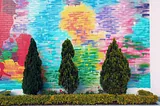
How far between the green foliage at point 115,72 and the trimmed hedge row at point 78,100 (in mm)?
298

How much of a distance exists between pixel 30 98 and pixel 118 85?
243cm

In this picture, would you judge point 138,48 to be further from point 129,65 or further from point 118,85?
point 118,85

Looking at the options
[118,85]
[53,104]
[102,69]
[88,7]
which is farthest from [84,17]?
[53,104]

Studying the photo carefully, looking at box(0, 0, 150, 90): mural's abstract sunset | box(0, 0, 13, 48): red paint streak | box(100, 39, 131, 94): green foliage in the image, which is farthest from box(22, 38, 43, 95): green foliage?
box(100, 39, 131, 94): green foliage

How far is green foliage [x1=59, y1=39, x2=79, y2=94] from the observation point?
7.16m

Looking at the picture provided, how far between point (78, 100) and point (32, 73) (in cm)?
161

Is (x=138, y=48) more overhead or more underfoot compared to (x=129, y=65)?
more overhead

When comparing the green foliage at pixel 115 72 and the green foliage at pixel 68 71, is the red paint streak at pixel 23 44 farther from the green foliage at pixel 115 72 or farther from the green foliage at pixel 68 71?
the green foliage at pixel 115 72

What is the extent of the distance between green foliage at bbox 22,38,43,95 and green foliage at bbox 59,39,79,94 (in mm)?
681

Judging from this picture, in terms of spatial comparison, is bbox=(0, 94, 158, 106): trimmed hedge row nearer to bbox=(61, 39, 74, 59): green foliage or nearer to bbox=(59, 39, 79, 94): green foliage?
bbox=(59, 39, 79, 94): green foliage

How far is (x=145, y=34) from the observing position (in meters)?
7.70

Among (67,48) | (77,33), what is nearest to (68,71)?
(67,48)

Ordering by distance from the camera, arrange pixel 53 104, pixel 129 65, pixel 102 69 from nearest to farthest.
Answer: pixel 53 104 → pixel 102 69 → pixel 129 65

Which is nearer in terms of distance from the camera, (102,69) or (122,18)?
(102,69)
